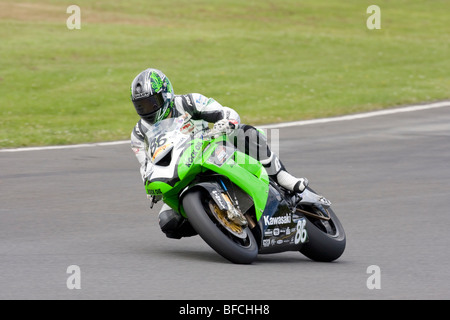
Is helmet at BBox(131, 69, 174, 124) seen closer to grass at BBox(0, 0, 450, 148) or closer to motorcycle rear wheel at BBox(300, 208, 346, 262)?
motorcycle rear wheel at BBox(300, 208, 346, 262)

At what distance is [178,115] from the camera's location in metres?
7.34

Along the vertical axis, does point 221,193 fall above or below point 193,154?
below

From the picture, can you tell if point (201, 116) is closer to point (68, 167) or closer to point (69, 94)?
point (68, 167)

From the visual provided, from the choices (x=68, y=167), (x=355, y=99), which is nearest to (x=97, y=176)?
(x=68, y=167)

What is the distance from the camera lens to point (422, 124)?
17141mm

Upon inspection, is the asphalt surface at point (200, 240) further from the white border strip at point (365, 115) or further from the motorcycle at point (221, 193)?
the white border strip at point (365, 115)

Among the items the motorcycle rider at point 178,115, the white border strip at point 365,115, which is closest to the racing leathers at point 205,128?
the motorcycle rider at point 178,115

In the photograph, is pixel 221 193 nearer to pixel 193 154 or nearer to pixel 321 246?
pixel 193 154

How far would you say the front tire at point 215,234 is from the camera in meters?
6.57

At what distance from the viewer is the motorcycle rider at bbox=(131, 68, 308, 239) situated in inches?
279

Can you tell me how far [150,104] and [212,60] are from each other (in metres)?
21.9

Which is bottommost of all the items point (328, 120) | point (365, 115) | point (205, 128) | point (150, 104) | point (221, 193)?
point (221, 193)

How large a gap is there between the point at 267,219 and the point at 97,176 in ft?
17.8

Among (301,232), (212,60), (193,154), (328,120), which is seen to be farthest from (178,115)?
(212,60)
